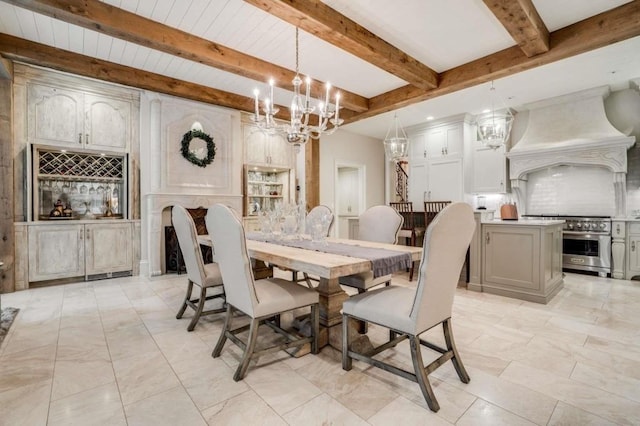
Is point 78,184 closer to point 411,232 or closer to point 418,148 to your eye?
point 411,232

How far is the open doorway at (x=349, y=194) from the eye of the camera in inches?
286

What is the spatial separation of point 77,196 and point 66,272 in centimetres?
108

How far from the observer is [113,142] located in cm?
425

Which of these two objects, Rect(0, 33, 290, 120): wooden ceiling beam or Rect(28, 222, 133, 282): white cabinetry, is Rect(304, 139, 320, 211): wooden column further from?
Rect(28, 222, 133, 282): white cabinetry

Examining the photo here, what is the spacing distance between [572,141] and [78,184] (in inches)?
297

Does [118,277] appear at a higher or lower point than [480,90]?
lower

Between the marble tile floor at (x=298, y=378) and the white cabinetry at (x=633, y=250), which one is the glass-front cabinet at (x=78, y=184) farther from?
the white cabinetry at (x=633, y=250)

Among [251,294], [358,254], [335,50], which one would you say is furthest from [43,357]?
[335,50]

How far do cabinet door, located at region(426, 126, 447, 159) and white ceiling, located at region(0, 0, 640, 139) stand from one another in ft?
4.73

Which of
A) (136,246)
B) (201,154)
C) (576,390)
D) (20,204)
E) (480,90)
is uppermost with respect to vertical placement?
(480,90)

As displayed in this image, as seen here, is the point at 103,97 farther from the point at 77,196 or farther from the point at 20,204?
the point at 20,204

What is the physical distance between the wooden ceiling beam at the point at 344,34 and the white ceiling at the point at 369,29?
3.3 inches

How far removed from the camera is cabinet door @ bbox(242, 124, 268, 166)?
5480 millimetres

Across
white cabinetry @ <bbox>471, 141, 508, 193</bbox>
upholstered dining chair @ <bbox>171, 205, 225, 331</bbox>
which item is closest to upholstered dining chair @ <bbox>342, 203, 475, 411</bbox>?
upholstered dining chair @ <bbox>171, 205, 225, 331</bbox>
